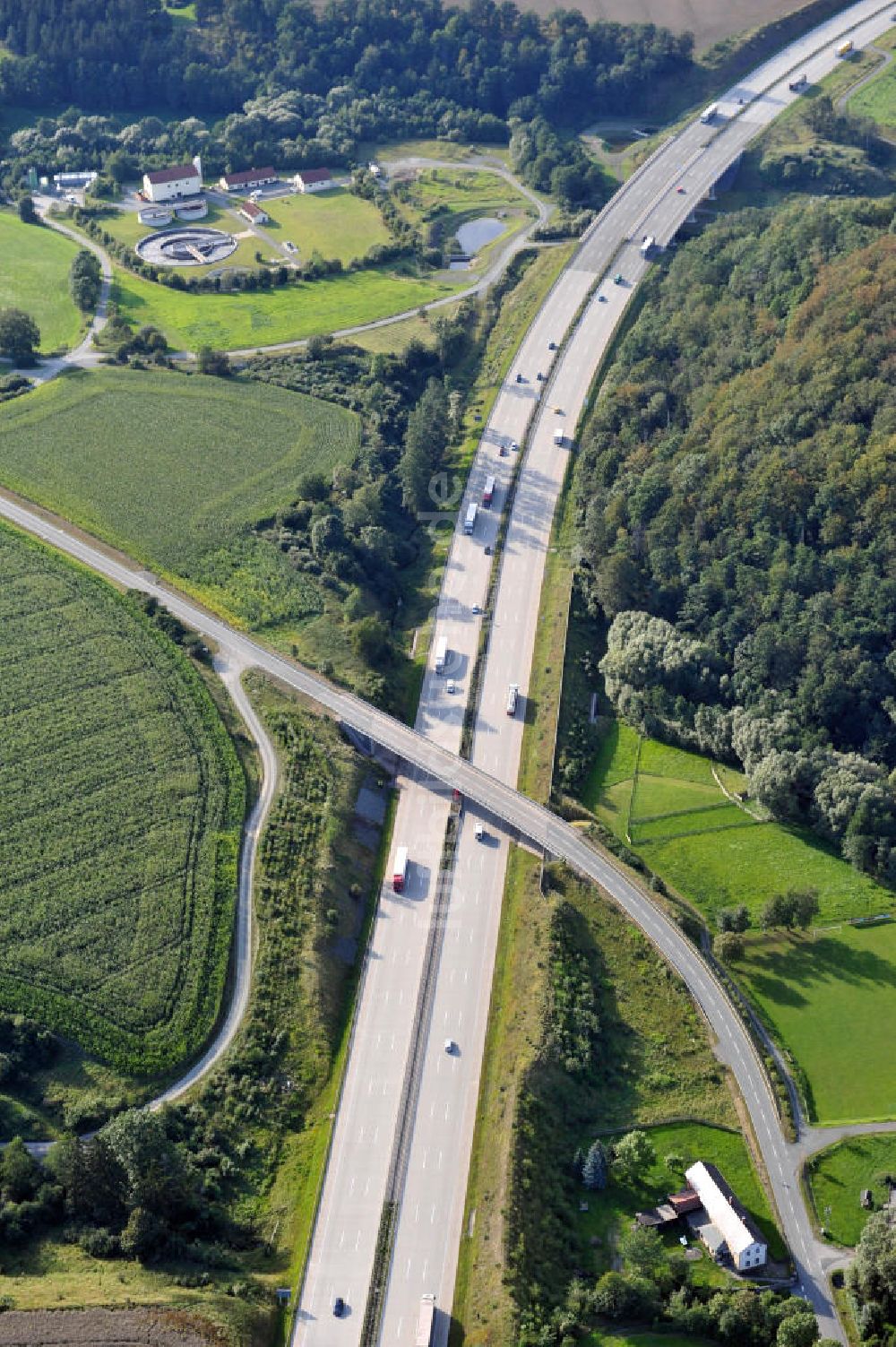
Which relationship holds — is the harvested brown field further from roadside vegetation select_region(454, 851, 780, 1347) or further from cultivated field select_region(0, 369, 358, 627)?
cultivated field select_region(0, 369, 358, 627)

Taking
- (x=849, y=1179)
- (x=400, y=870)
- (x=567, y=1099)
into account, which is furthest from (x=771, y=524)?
(x=849, y=1179)

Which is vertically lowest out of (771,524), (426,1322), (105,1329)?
(105,1329)

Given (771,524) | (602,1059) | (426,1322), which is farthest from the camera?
(771,524)

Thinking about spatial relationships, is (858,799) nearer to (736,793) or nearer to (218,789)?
(736,793)

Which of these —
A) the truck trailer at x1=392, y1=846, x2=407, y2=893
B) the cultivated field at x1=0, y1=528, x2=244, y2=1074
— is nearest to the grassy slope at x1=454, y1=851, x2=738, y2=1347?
the truck trailer at x1=392, y1=846, x2=407, y2=893

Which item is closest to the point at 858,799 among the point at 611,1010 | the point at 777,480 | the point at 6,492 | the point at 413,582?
the point at 611,1010

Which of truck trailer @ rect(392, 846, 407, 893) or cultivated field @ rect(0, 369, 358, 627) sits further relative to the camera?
cultivated field @ rect(0, 369, 358, 627)

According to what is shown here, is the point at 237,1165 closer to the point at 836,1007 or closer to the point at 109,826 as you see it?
the point at 109,826
